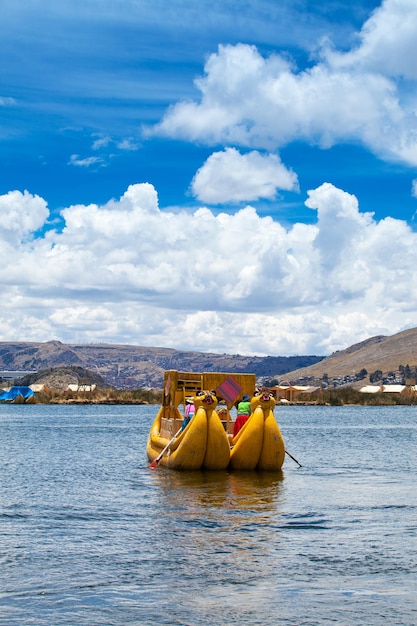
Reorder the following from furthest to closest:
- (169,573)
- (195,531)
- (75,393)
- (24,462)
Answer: (75,393), (24,462), (195,531), (169,573)

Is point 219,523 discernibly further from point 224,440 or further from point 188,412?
point 188,412

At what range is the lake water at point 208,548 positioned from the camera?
14312 mm

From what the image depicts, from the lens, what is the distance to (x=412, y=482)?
113 feet

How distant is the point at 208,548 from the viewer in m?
19.4

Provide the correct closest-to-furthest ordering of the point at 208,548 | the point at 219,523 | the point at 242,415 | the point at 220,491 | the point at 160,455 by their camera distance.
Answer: the point at 208,548
the point at 219,523
the point at 220,491
the point at 242,415
the point at 160,455

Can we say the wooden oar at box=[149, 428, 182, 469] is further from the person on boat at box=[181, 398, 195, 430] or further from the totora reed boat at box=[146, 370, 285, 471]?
the person on boat at box=[181, 398, 195, 430]

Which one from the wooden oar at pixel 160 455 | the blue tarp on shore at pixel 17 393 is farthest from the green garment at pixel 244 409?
the blue tarp on shore at pixel 17 393

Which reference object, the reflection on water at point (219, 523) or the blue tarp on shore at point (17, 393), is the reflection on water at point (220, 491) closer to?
the reflection on water at point (219, 523)

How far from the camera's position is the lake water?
14.3 metres

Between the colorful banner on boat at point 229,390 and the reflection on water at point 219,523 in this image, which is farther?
the colorful banner on boat at point 229,390

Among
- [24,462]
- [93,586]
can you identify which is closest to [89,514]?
[93,586]

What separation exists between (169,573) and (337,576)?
3.40m

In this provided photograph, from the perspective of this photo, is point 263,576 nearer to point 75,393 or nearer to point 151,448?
point 151,448

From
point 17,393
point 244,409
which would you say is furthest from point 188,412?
point 17,393
